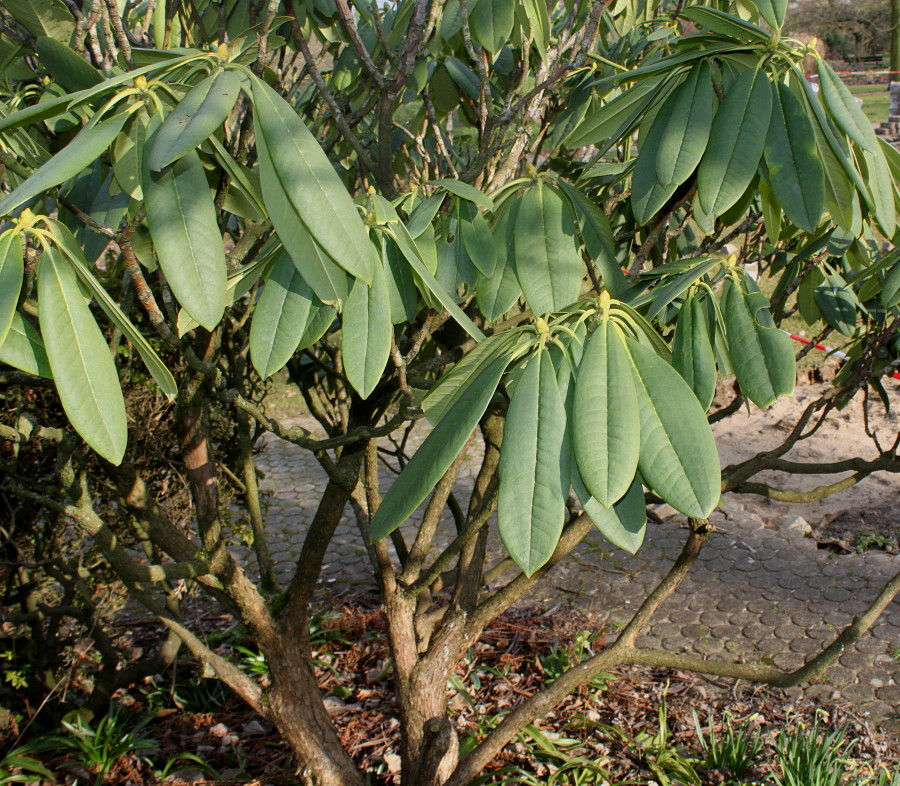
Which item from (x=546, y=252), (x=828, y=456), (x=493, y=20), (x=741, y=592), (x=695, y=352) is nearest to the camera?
(x=695, y=352)

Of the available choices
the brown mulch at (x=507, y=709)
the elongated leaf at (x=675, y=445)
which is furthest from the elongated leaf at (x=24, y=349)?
the brown mulch at (x=507, y=709)

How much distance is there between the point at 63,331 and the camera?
30.7 inches

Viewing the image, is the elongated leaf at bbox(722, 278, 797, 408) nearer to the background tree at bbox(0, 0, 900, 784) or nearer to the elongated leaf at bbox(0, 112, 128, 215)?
the background tree at bbox(0, 0, 900, 784)

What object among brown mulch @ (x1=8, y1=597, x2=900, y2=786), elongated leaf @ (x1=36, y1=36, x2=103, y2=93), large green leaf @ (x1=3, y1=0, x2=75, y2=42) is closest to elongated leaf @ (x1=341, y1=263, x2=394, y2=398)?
elongated leaf @ (x1=36, y1=36, x2=103, y2=93)

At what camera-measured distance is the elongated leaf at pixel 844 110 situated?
931mm

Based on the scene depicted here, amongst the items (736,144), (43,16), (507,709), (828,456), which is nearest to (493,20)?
(736,144)

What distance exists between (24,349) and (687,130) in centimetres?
85

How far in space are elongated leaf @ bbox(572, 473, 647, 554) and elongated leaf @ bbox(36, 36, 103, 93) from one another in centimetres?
85

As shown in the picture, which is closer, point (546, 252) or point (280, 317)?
point (280, 317)

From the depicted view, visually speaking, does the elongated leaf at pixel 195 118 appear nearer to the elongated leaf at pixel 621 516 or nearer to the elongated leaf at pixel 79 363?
the elongated leaf at pixel 79 363

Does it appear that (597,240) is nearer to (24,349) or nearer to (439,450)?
(439,450)

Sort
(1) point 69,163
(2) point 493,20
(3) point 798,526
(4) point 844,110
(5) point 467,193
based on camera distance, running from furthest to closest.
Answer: (3) point 798,526
(2) point 493,20
(5) point 467,193
(4) point 844,110
(1) point 69,163

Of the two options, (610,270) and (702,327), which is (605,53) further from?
(702,327)

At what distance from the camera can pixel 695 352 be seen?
3.48ft
